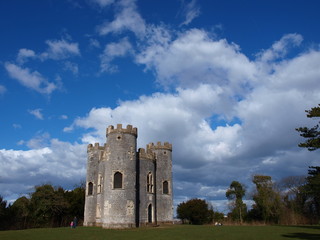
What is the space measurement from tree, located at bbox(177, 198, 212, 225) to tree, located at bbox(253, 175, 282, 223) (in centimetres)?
811

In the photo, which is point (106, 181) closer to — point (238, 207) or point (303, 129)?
point (303, 129)

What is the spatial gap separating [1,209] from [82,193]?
1191 cm

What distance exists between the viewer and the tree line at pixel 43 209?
3422 centimetres

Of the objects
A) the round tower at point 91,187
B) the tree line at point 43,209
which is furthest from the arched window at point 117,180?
the tree line at point 43,209

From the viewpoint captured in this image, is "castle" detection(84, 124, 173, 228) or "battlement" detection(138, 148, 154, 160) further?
"battlement" detection(138, 148, 154, 160)

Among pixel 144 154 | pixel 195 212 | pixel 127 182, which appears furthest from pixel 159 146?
pixel 195 212

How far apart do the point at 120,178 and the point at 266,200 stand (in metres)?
23.2

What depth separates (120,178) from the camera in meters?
30.4

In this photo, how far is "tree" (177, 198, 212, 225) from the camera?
158 feet

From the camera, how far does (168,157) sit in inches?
1510

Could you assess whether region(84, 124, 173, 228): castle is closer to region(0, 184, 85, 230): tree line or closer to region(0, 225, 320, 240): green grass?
region(0, 225, 320, 240): green grass

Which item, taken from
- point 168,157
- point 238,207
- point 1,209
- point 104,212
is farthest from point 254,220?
point 1,209

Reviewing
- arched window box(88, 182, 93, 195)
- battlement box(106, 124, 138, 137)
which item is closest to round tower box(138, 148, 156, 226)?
battlement box(106, 124, 138, 137)

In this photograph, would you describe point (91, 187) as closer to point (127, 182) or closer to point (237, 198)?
point (127, 182)
